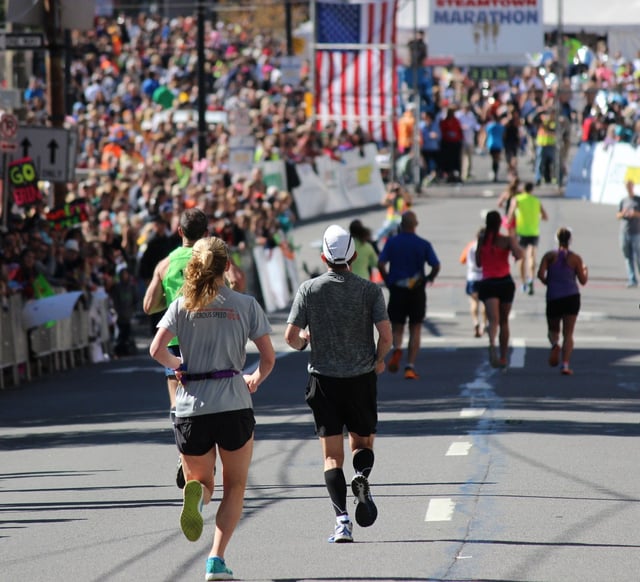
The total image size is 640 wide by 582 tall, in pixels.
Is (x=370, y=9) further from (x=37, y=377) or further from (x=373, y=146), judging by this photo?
(x=37, y=377)

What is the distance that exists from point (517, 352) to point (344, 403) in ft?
39.3

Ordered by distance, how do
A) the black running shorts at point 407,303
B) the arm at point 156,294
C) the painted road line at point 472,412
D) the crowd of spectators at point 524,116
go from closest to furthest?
the arm at point 156,294 < the painted road line at point 472,412 < the black running shorts at point 407,303 < the crowd of spectators at point 524,116

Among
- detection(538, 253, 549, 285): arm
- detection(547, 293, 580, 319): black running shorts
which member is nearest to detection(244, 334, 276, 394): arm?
detection(538, 253, 549, 285): arm

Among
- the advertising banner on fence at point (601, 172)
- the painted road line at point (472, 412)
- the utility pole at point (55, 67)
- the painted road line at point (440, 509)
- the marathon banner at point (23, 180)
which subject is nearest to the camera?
the painted road line at point (440, 509)

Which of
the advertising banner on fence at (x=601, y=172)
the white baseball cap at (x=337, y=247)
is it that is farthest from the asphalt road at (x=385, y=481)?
the advertising banner on fence at (x=601, y=172)

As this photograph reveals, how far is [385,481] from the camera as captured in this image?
1094 cm

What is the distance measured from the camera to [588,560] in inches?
323

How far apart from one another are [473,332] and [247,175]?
37.4 feet

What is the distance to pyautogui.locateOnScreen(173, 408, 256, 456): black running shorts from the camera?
788 cm

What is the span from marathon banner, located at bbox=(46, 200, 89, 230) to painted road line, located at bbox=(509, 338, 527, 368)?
616 cm

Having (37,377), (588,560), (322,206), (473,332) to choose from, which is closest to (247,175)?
(322,206)

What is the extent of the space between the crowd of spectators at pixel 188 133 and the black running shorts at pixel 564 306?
6.07 m

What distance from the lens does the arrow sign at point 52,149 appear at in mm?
22609

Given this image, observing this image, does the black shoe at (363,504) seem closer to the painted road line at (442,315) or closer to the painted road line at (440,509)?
the painted road line at (440,509)
